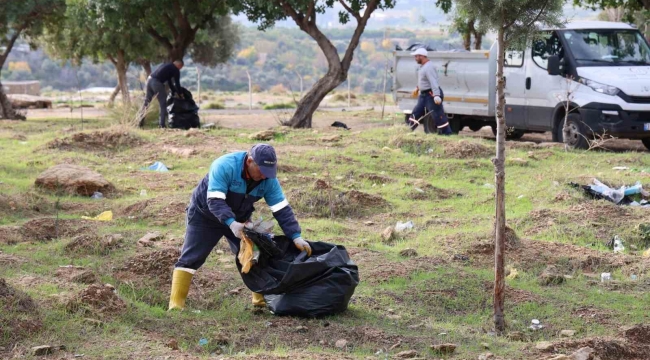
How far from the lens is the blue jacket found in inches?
251

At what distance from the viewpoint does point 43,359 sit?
526cm

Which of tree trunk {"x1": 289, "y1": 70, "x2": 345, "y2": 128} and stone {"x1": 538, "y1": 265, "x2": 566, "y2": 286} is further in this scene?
tree trunk {"x1": 289, "y1": 70, "x2": 345, "y2": 128}

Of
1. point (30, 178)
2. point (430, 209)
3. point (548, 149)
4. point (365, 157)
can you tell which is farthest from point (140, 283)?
point (548, 149)

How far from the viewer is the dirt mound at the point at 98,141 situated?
604 inches

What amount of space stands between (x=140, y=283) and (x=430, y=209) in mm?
4572

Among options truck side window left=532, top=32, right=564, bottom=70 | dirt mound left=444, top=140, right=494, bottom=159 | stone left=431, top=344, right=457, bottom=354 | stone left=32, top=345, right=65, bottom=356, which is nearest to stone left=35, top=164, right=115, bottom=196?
dirt mound left=444, top=140, right=494, bottom=159

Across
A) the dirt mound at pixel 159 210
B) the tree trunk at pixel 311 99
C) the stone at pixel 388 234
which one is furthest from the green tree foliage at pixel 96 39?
the stone at pixel 388 234

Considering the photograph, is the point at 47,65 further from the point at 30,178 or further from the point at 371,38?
the point at 30,178

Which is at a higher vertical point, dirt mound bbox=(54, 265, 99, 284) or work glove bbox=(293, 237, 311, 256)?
work glove bbox=(293, 237, 311, 256)

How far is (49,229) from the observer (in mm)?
9398

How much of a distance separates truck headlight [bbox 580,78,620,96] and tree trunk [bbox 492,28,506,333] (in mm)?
8749

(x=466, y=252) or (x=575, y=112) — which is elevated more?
(x=575, y=112)

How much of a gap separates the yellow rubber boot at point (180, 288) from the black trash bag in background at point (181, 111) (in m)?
12.2

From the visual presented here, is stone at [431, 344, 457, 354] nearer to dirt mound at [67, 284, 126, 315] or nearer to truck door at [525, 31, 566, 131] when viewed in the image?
dirt mound at [67, 284, 126, 315]
